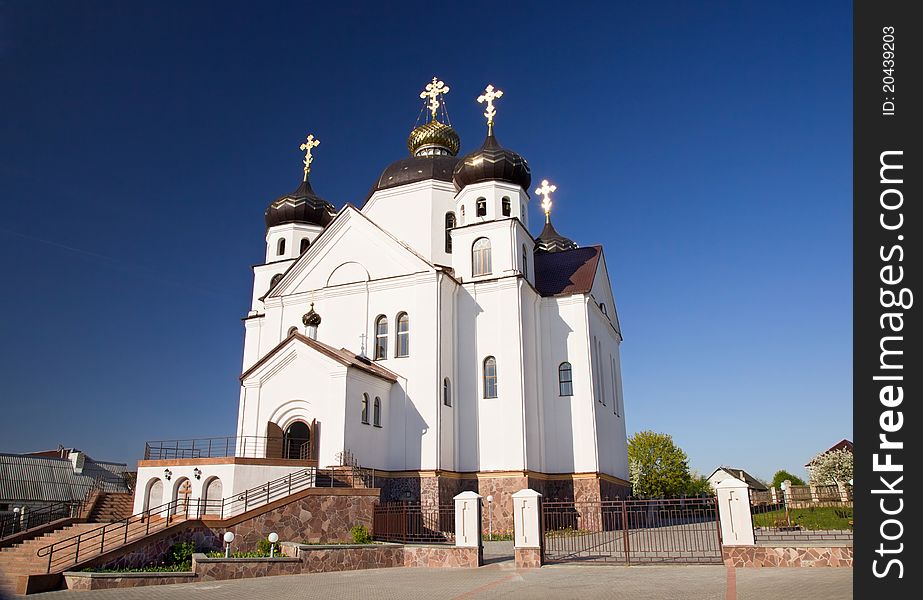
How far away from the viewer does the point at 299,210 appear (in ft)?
100

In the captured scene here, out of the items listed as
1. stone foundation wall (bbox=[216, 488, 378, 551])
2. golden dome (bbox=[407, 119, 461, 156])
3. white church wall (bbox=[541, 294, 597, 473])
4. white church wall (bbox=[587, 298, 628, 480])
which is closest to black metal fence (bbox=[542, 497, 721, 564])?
white church wall (bbox=[541, 294, 597, 473])

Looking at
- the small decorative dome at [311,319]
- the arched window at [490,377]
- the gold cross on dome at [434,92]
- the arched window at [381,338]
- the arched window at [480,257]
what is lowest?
the arched window at [490,377]

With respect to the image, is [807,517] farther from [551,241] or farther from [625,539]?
[551,241]

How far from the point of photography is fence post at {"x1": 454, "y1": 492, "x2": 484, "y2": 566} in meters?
14.7

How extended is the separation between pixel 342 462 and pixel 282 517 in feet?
11.6

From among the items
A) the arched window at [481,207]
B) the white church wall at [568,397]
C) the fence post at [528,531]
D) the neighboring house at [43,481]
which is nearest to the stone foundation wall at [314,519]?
the fence post at [528,531]

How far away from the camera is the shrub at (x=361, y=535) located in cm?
1688

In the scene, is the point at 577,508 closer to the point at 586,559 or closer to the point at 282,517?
the point at 586,559

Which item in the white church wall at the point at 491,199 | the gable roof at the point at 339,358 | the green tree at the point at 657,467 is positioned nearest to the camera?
the gable roof at the point at 339,358

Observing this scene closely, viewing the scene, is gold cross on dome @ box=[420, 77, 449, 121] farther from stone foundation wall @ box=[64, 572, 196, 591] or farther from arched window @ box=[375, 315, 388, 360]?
stone foundation wall @ box=[64, 572, 196, 591]

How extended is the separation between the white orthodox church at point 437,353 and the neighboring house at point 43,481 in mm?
14187

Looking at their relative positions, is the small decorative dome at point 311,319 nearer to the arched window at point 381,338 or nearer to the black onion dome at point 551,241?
the arched window at point 381,338
